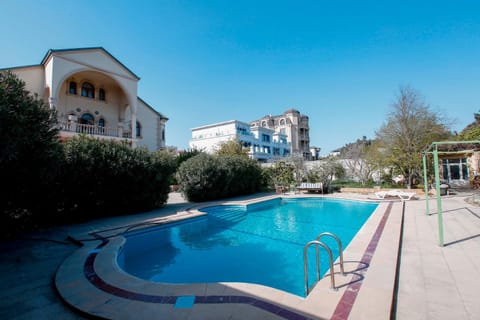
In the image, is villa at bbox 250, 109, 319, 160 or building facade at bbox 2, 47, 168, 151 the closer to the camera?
building facade at bbox 2, 47, 168, 151

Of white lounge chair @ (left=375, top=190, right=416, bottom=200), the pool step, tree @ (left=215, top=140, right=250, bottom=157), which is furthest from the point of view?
tree @ (left=215, top=140, right=250, bottom=157)

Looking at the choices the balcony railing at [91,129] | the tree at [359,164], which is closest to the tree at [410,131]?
the tree at [359,164]

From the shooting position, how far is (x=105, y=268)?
436 centimetres

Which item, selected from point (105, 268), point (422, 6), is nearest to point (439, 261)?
point (105, 268)

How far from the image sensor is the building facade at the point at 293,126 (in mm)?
56375

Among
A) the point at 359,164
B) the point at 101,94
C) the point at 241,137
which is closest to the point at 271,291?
the point at 359,164

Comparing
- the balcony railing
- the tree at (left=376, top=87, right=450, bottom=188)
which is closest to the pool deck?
the balcony railing

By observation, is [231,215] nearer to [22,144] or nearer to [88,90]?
[22,144]

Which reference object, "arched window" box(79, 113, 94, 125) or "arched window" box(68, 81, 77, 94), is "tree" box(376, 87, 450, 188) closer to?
"arched window" box(79, 113, 94, 125)

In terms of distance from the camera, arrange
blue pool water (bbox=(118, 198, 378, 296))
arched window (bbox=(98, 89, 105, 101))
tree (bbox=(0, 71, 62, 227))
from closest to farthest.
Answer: tree (bbox=(0, 71, 62, 227)) → blue pool water (bbox=(118, 198, 378, 296)) → arched window (bbox=(98, 89, 105, 101))

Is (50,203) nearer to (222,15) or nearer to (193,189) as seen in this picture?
(193,189)

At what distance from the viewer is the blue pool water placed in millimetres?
5059

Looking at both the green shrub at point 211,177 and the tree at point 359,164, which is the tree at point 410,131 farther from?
the green shrub at point 211,177

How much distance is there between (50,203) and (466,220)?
48.9 feet
